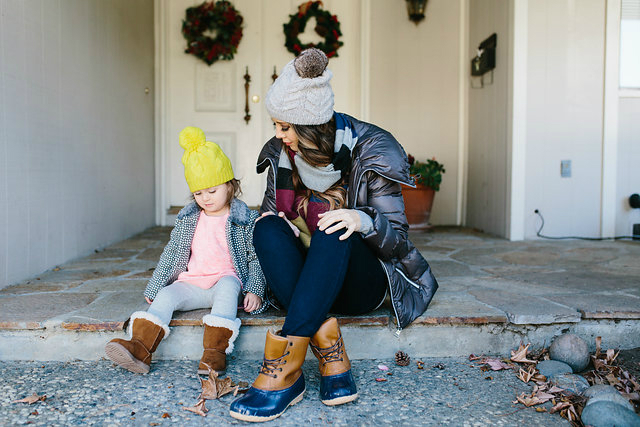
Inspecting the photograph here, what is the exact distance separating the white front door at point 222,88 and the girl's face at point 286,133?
2.92 m

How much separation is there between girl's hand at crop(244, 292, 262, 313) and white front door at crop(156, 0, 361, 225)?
9.35 ft

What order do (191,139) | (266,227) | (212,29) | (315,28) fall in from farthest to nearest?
(315,28) → (212,29) → (191,139) → (266,227)

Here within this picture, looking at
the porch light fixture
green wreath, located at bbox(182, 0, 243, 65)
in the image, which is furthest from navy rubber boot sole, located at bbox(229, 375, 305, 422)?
the porch light fixture

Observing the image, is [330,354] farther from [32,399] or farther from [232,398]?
[32,399]

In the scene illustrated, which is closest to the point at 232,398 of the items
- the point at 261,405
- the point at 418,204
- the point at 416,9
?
the point at 261,405

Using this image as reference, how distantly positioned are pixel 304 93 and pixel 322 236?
17.0 inches

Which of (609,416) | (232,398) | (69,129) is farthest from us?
(69,129)

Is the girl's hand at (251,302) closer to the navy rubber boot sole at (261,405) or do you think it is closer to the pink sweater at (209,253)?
the pink sweater at (209,253)

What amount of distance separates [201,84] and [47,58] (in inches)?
79.1

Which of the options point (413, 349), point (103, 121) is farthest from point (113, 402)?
point (103, 121)

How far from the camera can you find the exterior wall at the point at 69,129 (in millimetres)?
2223

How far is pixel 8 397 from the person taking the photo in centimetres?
A: 142

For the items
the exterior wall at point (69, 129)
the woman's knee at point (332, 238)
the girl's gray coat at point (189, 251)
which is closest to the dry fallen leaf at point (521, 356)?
the woman's knee at point (332, 238)

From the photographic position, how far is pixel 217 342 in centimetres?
158
